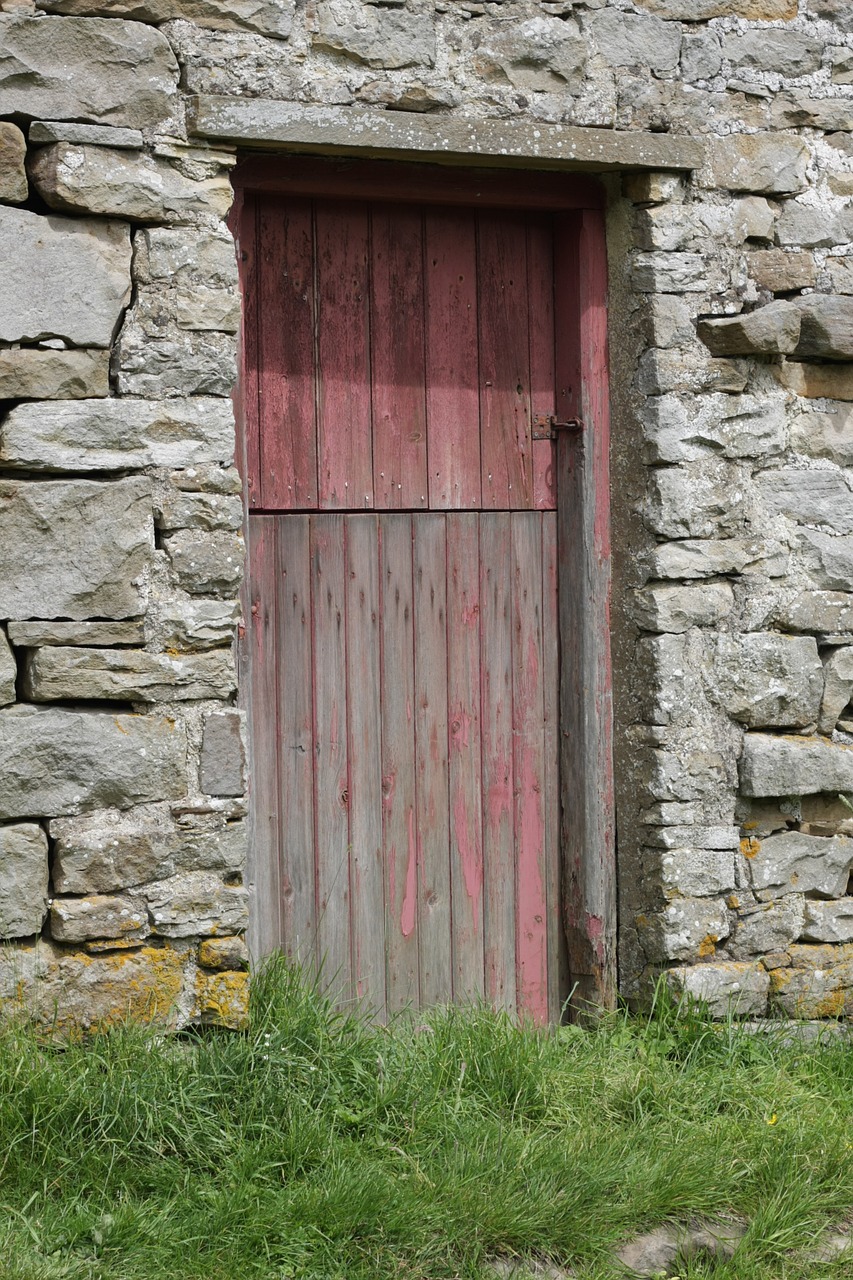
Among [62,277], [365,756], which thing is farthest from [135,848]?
[62,277]

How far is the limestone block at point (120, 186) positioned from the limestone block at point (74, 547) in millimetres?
655

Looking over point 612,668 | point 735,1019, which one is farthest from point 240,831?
point 735,1019

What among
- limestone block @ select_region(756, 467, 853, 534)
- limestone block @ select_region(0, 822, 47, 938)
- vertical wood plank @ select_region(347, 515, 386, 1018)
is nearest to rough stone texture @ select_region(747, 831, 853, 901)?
limestone block @ select_region(756, 467, 853, 534)

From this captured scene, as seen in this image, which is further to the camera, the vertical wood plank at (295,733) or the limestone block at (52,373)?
the vertical wood plank at (295,733)

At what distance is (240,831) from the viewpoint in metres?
3.54

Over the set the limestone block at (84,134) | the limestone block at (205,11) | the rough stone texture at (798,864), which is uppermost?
the limestone block at (205,11)

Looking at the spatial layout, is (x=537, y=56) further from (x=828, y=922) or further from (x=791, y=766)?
(x=828, y=922)

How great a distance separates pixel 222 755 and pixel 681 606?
137 centimetres

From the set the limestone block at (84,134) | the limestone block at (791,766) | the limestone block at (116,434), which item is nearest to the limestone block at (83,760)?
the limestone block at (116,434)

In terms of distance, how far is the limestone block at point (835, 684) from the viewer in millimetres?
4117

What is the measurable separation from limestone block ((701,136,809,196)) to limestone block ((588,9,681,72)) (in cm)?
27

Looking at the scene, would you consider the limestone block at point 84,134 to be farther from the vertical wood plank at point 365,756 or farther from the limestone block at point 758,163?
the limestone block at point 758,163

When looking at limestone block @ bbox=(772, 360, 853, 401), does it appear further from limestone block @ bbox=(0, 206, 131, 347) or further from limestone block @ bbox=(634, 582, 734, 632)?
limestone block @ bbox=(0, 206, 131, 347)

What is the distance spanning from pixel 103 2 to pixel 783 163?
1.93 m
